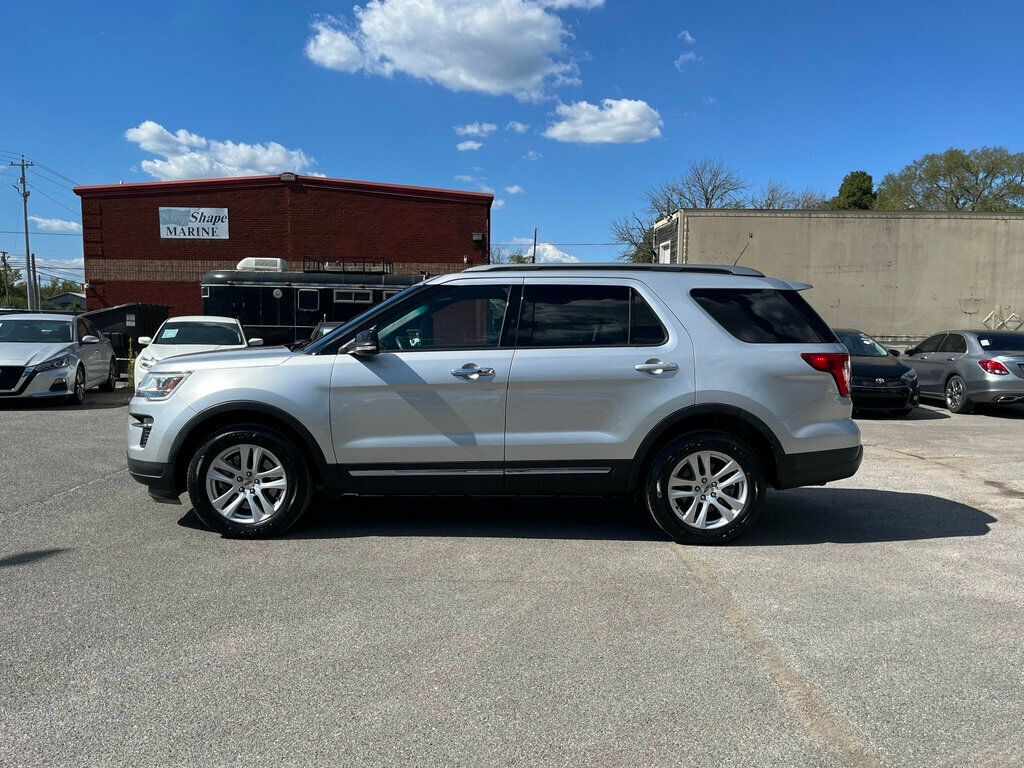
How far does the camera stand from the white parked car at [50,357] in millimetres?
12141

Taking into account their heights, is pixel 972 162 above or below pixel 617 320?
above

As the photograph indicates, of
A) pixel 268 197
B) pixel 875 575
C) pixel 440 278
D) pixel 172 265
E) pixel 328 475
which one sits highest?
pixel 268 197

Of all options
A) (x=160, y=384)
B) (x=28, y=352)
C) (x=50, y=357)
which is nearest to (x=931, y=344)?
(x=160, y=384)

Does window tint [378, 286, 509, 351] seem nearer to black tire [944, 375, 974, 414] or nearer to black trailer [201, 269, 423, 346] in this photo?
black tire [944, 375, 974, 414]

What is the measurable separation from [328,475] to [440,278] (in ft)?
5.14

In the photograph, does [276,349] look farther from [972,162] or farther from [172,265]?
[972,162]

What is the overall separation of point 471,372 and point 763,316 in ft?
6.80

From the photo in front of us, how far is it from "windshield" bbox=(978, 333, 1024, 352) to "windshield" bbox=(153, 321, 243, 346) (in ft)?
42.3

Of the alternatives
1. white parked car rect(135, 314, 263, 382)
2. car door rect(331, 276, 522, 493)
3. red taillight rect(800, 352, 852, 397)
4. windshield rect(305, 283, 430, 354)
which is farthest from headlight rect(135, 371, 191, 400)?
white parked car rect(135, 314, 263, 382)

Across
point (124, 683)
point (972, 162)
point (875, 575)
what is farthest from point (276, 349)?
point (972, 162)

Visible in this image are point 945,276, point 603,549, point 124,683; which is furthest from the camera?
point 945,276

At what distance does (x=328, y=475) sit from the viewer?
5266mm

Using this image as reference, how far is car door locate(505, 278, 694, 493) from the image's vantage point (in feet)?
17.0

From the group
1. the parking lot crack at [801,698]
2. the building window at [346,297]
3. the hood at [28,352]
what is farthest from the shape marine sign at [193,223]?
the parking lot crack at [801,698]
